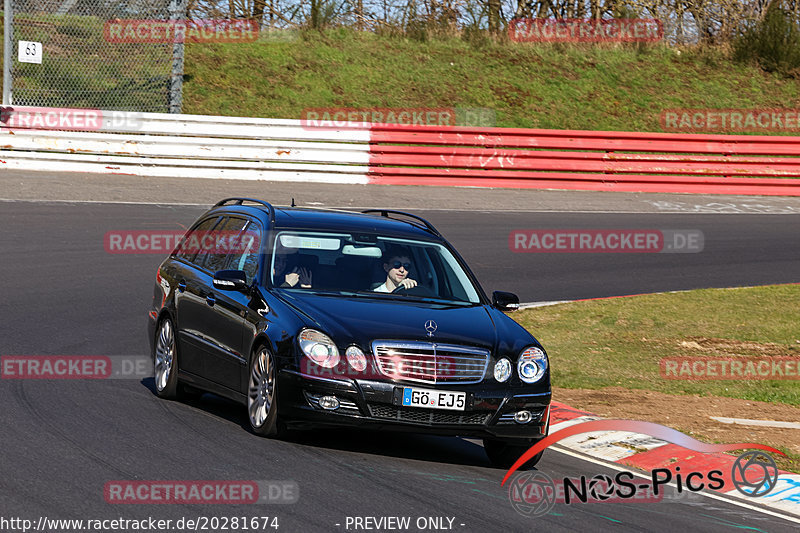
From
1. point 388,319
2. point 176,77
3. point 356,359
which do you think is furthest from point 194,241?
point 176,77

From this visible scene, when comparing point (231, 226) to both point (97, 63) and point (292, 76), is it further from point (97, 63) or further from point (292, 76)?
point (292, 76)

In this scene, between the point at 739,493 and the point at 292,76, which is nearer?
the point at 739,493

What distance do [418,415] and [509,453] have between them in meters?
0.77

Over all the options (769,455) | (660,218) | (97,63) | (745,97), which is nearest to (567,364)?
(769,455)

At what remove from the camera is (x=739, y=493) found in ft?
25.1

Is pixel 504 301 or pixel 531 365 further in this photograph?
pixel 504 301

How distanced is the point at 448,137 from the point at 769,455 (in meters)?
17.9

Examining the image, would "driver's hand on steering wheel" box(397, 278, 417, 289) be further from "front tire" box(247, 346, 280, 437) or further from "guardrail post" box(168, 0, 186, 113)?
"guardrail post" box(168, 0, 186, 113)

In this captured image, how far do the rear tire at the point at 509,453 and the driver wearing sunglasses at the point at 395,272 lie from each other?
1.45 metres

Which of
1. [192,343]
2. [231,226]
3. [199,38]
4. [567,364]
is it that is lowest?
[567,364]

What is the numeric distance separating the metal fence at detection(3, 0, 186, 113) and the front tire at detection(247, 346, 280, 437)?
1953 cm

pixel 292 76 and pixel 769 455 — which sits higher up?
pixel 292 76

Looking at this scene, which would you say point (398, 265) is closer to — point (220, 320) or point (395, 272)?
point (395, 272)

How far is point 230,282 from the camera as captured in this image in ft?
27.6
